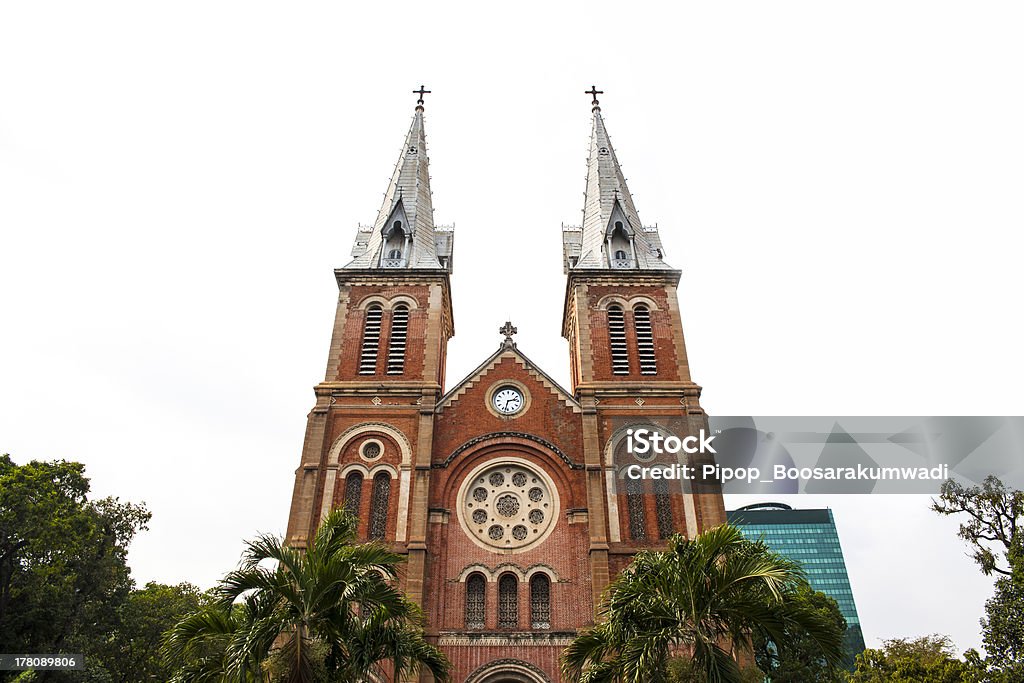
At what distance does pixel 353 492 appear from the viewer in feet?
82.5

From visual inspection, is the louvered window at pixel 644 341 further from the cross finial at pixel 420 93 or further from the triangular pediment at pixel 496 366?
the cross finial at pixel 420 93

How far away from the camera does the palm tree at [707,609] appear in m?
12.8

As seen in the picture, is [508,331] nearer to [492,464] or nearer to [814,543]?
[492,464]

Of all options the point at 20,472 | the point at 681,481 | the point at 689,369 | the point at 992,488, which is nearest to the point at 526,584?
the point at 681,481

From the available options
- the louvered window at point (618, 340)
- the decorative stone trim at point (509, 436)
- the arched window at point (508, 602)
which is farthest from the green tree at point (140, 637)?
the louvered window at point (618, 340)

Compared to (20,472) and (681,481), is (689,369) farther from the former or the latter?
(20,472)

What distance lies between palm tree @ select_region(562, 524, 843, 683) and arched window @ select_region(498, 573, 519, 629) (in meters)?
9.09

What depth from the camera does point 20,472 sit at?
75.7 ft

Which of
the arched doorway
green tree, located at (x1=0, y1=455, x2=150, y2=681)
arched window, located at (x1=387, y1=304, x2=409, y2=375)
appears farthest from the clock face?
green tree, located at (x1=0, y1=455, x2=150, y2=681)

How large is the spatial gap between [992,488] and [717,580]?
8593 millimetres

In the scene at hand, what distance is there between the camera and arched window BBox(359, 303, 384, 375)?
2825cm

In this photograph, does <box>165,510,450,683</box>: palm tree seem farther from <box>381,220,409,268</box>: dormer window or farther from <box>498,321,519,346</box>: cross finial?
<box>381,220,409,268</box>: dormer window

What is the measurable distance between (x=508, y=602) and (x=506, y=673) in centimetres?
227

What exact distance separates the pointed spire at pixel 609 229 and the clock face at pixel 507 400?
7.31 m
